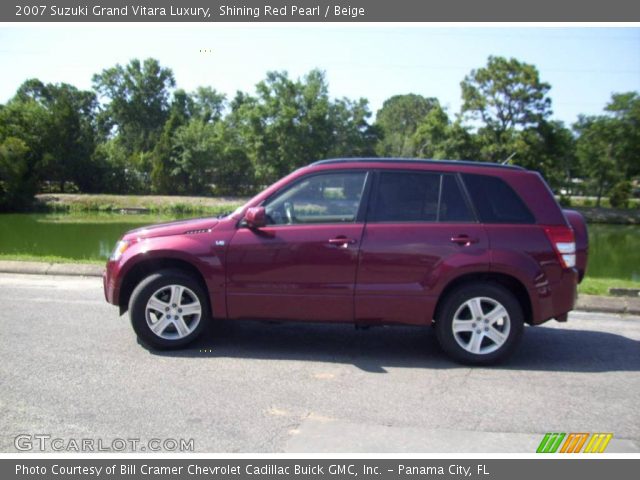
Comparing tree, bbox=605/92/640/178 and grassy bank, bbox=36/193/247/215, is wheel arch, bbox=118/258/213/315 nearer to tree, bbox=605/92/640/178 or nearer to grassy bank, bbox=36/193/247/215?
grassy bank, bbox=36/193/247/215

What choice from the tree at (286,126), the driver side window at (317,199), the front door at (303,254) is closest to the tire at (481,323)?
the front door at (303,254)

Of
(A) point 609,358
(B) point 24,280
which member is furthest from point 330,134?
(A) point 609,358

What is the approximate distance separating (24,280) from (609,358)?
28.1 ft

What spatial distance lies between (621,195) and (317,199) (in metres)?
50.5

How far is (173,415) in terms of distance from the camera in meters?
4.13

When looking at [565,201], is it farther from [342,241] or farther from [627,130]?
[342,241]

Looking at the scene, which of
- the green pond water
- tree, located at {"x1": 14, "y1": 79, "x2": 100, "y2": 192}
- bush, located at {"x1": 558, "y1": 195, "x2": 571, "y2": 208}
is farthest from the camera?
tree, located at {"x1": 14, "y1": 79, "x2": 100, "y2": 192}

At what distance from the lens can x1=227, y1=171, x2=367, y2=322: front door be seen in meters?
5.40

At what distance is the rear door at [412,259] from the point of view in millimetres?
5320

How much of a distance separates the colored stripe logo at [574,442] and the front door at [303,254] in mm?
→ 2111

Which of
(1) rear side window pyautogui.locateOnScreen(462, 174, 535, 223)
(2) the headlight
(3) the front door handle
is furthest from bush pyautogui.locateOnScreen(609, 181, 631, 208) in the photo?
(2) the headlight
